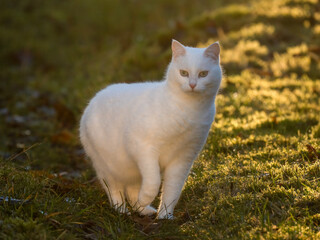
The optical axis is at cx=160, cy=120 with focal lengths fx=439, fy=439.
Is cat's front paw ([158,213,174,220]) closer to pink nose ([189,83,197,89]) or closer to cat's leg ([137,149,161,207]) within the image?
cat's leg ([137,149,161,207])

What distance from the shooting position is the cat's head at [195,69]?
10.6ft

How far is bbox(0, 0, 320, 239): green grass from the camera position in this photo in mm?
3004

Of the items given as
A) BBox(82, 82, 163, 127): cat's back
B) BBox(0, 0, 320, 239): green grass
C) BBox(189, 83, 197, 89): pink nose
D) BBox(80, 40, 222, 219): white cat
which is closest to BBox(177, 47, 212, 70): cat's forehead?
BBox(80, 40, 222, 219): white cat

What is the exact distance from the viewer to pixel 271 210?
121 inches

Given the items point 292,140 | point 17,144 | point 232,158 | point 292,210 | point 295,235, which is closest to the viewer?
point 295,235

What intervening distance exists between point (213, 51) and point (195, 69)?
0.71 feet

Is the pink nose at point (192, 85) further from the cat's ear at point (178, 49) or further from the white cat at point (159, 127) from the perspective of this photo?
the cat's ear at point (178, 49)

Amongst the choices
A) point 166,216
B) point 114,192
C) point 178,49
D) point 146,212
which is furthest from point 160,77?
point 166,216

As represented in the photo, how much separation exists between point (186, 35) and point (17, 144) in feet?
13.4

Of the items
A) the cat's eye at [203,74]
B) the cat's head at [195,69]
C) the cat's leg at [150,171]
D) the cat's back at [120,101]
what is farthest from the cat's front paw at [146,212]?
the cat's eye at [203,74]

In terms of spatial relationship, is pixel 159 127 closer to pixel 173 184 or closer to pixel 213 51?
pixel 173 184

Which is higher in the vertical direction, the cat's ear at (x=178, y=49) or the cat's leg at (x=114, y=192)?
the cat's ear at (x=178, y=49)

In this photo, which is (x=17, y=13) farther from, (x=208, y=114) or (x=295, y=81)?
(x=208, y=114)

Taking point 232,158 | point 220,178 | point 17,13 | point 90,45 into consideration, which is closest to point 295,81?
point 232,158
